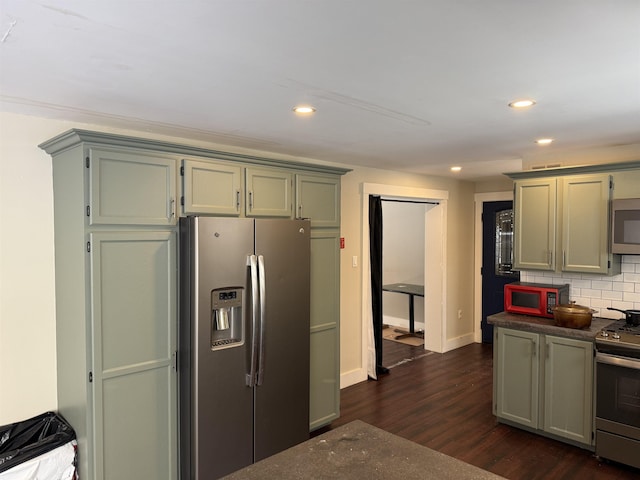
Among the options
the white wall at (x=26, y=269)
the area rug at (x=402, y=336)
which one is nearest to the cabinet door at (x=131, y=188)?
the white wall at (x=26, y=269)

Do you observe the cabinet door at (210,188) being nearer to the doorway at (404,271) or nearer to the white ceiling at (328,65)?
the white ceiling at (328,65)

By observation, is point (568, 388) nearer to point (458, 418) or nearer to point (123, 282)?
point (458, 418)

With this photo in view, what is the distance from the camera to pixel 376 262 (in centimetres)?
503

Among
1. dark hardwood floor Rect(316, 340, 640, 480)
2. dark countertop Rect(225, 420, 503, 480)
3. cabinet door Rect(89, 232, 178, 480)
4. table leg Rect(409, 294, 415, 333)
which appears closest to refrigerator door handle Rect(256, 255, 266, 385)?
cabinet door Rect(89, 232, 178, 480)

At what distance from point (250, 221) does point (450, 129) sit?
57.3 inches

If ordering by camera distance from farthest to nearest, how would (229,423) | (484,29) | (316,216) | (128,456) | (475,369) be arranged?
(475,369) < (316,216) < (229,423) < (128,456) < (484,29)

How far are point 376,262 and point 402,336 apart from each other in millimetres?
2228

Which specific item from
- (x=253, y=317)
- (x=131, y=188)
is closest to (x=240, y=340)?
(x=253, y=317)

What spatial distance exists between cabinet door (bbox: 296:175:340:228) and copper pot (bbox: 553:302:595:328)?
1.86 metres

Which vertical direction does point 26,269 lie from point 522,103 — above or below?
below

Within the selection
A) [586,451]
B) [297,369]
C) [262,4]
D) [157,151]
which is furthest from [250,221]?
[586,451]

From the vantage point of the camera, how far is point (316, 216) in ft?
11.6

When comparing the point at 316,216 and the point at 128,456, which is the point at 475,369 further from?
the point at 128,456

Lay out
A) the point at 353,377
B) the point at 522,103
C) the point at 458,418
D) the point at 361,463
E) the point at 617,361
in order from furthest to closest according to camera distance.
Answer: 1. the point at 353,377
2. the point at 458,418
3. the point at 617,361
4. the point at 522,103
5. the point at 361,463
